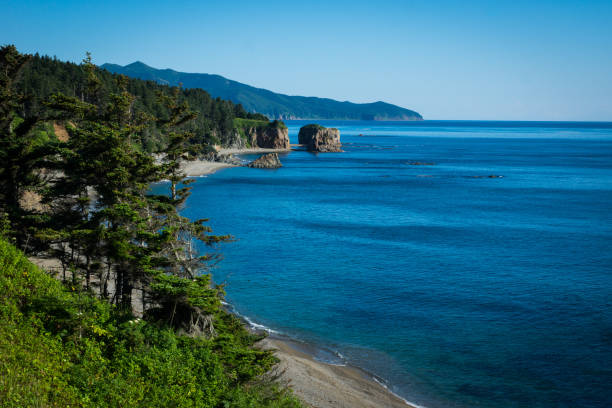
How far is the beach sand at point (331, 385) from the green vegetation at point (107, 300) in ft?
14.3

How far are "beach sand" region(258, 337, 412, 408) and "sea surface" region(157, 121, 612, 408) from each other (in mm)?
1126

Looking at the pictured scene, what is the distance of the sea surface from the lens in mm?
26756

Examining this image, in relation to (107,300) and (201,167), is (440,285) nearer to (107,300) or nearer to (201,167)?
(107,300)

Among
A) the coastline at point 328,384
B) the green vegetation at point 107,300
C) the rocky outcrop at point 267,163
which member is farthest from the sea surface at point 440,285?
the rocky outcrop at point 267,163

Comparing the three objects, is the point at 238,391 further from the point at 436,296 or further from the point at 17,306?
the point at 436,296

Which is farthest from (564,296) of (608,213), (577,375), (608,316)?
(608,213)

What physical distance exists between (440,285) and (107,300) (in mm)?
29732

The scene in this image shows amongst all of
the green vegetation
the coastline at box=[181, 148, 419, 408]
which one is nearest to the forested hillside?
the green vegetation

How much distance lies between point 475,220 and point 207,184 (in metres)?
63.7

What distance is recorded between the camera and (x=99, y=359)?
13852 mm

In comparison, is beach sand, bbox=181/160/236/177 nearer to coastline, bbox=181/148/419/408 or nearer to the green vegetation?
the green vegetation

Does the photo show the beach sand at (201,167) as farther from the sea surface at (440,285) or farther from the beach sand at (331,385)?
the beach sand at (331,385)

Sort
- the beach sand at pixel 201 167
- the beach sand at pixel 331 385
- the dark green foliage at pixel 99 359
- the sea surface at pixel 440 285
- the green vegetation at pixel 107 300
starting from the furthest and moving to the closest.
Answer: the beach sand at pixel 201 167
the sea surface at pixel 440 285
the beach sand at pixel 331 385
the green vegetation at pixel 107 300
the dark green foliage at pixel 99 359

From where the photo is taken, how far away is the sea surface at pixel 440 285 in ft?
87.8
